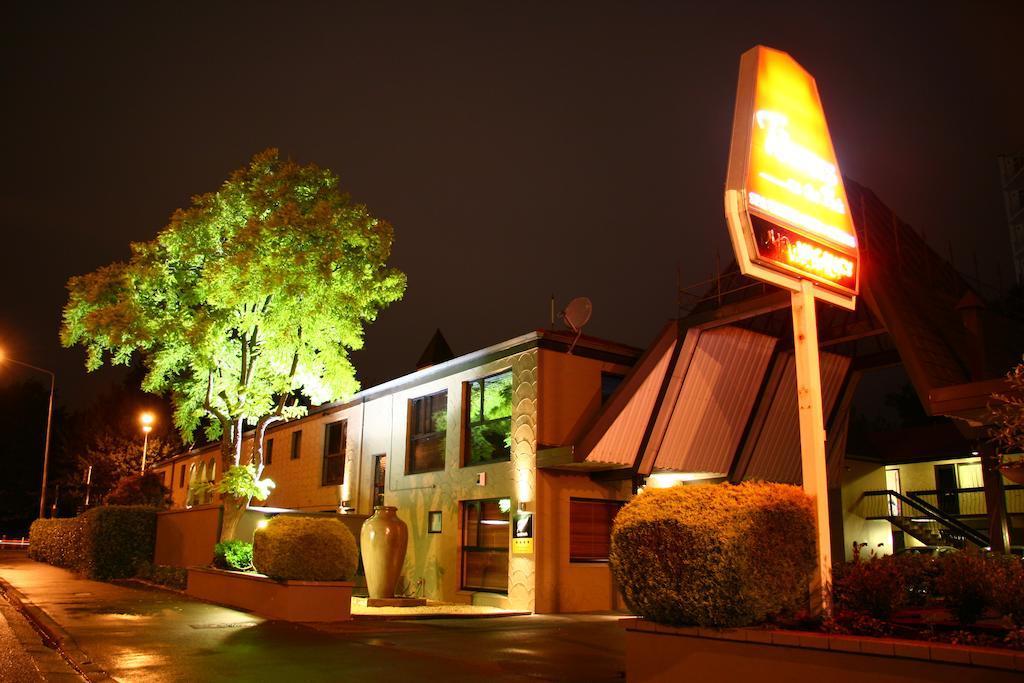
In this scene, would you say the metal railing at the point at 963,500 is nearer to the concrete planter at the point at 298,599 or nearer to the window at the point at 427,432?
the window at the point at 427,432

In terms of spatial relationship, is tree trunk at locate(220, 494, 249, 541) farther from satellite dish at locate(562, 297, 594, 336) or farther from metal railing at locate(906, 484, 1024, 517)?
metal railing at locate(906, 484, 1024, 517)

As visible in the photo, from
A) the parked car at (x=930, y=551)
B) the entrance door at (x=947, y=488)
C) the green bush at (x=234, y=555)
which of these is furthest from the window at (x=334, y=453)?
the entrance door at (x=947, y=488)

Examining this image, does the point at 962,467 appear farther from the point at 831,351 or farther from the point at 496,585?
the point at 496,585

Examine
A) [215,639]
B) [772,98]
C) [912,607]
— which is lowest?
[215,639]

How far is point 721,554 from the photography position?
7.26 m

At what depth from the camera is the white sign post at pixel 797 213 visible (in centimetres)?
806

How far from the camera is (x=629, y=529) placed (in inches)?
317

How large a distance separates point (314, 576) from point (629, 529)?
308 inches

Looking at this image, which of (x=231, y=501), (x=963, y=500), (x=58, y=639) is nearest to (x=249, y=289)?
(x=231, y=501)

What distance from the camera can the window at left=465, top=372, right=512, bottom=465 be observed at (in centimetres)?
1878

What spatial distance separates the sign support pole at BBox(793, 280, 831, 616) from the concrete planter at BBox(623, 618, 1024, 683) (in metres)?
0.80

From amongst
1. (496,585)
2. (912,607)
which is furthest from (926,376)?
(496,585)

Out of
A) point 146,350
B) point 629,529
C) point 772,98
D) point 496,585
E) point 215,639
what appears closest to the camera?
point 629,529

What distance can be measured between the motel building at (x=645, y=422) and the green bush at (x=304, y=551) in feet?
13.5
